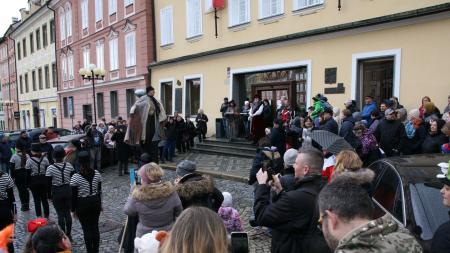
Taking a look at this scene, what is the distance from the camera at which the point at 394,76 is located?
1066 cm

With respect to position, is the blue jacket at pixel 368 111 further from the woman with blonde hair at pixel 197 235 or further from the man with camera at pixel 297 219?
the woman with blonde hair at pixel 197 235

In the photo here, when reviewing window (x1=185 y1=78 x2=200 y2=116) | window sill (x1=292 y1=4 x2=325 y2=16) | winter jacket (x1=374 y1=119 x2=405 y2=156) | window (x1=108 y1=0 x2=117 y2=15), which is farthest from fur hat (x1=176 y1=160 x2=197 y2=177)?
window (x1=108 y1=0 x2=117 y2=15)

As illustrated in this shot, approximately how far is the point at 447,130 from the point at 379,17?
216 inches

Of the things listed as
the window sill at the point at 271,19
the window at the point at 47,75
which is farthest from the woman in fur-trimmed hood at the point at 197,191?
the window at the point at 47,75

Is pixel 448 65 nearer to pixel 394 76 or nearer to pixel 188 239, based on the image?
pixel 394 76

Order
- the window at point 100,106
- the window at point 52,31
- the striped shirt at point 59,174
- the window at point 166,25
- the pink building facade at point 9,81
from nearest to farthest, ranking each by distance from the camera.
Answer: the striped shirt at point 59,174
the window at point 166,25
the window at point 100,106
the window at point 52,31
the pink building facade at point 9,81

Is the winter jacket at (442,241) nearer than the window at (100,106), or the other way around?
the winter jacket at (442,241)

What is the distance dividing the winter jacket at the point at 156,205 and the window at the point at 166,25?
53.9ft

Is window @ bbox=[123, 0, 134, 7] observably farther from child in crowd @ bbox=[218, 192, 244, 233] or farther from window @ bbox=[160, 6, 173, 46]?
child in crowd @ bbox=[218, 192, 244, 233]

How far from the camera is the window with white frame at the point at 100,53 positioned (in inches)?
999

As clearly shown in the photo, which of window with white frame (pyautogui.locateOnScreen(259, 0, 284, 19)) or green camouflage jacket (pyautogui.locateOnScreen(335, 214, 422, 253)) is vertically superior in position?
window with white frame (pyautogui.locateOnScreen(259, 0, 284, 19))

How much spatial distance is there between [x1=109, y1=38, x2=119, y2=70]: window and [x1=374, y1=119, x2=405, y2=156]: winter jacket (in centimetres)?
1892

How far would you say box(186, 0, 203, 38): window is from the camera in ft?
57.2

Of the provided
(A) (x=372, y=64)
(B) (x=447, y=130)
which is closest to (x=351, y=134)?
(B) (x=447, y=130)
